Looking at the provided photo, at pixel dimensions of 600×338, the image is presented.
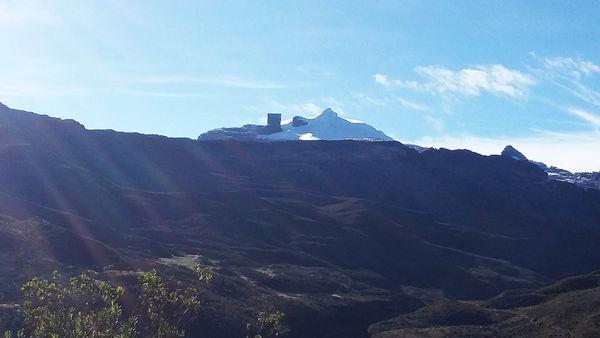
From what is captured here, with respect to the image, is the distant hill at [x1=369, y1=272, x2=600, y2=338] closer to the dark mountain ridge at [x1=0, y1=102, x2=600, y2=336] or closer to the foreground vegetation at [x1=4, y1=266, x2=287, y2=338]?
the dark mountain ridge at [x1=0, y1=102, x2=600, y2=336]

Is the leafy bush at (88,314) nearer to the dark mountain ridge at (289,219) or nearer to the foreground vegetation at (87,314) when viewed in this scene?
the foreground vegetation at (87,314)

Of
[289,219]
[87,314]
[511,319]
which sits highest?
[87,314]

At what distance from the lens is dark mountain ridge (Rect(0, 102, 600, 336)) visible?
83.0 metres

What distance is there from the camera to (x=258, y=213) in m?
133

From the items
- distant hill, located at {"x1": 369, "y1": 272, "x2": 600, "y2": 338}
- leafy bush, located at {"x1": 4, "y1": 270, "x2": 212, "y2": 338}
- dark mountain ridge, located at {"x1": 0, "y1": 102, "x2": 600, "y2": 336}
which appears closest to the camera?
leafy bush, located at {"x1": 4, "y1": 270, "x2": 212, "y2": 338}

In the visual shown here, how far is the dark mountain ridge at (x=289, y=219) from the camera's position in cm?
8300

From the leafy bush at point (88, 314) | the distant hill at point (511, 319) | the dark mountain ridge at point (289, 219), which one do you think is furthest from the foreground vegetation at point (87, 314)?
the distant hill at point (511, 319)

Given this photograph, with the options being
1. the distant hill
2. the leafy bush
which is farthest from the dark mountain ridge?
the leafy bush

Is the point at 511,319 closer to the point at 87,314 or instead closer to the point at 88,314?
the point at 87,314

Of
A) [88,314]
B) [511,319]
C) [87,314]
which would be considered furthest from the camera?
[511,319]

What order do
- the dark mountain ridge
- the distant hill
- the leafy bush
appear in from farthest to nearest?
the dark mountain ridge → the distant hill → the leafy bush

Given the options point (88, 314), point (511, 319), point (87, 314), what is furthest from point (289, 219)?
point (88, 314)

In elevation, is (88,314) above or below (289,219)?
above

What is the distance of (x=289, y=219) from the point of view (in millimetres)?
133250
